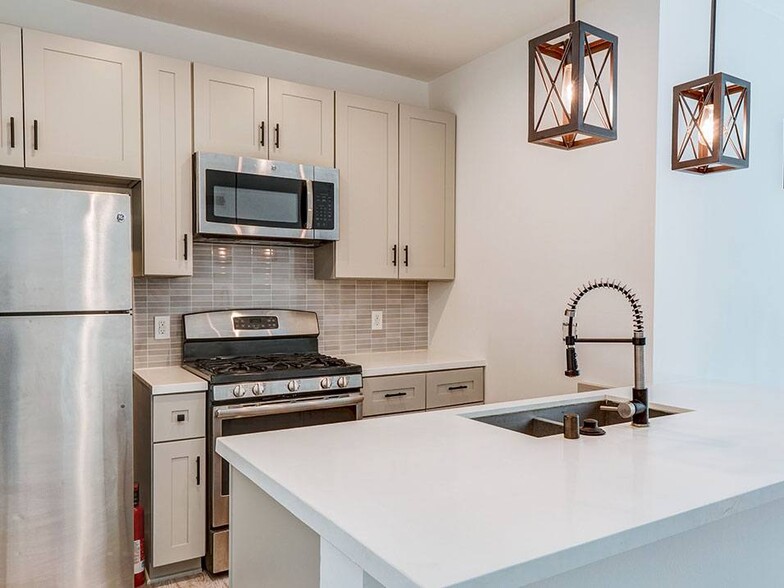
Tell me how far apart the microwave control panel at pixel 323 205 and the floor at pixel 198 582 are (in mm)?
1729

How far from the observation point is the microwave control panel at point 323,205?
3121 mm

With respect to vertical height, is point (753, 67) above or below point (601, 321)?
above

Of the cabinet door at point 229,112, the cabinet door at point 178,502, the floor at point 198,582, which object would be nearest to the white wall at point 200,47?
the cabinet door at point 229,112

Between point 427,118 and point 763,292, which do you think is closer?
point 763,292

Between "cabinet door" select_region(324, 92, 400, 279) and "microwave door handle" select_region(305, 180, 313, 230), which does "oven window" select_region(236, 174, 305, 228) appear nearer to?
"microwave door handle" select_region(305, 180, 313, 230)

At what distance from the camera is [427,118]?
3584 millimetres

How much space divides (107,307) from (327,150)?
4.71 ft

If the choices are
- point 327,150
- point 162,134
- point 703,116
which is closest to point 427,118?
point 327,150

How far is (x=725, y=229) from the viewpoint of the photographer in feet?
9.53

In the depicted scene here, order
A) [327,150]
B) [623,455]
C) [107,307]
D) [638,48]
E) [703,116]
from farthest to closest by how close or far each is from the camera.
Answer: [327,150]
[638,48]
[107,307]
[703,116]
[623,455]

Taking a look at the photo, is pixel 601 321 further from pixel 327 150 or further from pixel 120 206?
pixel 120 206

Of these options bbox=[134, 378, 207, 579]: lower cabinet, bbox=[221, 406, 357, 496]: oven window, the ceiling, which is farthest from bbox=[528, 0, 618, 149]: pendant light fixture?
bbox=[134, 378, 207, 579]: lower cabinet

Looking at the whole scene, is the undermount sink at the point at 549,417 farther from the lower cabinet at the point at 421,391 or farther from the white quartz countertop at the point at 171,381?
the white quartz countertop at the point at 171,381

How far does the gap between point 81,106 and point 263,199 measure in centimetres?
88
